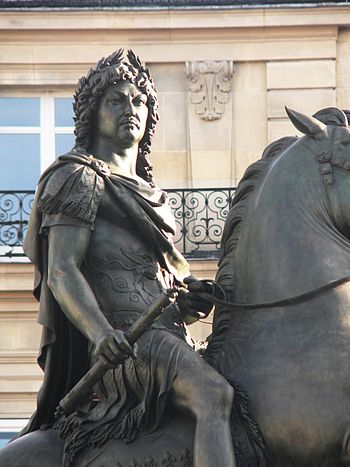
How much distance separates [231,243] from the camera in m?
8.20

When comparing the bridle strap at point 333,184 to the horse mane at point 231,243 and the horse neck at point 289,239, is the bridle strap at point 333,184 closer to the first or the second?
the horse neck at point 289,239

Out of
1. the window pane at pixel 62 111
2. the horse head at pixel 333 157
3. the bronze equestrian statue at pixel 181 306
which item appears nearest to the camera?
the bronze equestrian statue at pixel 181 306

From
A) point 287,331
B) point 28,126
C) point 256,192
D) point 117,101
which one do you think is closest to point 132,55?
point 117,101

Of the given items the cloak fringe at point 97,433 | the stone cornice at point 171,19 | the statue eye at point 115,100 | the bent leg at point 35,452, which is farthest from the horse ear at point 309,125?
the stone cornice at point 171,19

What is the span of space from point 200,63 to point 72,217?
1604 centimetres

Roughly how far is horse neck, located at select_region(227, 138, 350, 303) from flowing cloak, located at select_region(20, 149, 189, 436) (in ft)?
1.25

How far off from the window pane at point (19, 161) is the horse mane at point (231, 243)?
15.9 meters

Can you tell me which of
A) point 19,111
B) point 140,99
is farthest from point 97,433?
point 19,111

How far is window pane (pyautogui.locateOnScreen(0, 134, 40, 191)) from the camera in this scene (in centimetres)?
2416

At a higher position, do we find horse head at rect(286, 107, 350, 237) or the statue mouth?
the statue mouth

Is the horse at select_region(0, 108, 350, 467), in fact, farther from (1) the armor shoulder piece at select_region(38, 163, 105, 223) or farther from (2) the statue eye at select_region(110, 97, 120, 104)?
(2) the statue eye at select_region(110, 97, 120, 104)

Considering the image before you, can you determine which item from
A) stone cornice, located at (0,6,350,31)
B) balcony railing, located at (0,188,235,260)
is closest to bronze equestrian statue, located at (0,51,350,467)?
balcony railing, located at (0,188,235,260)

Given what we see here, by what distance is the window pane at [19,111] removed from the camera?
24125 mm

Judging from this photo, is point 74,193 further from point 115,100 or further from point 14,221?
point 14,221
